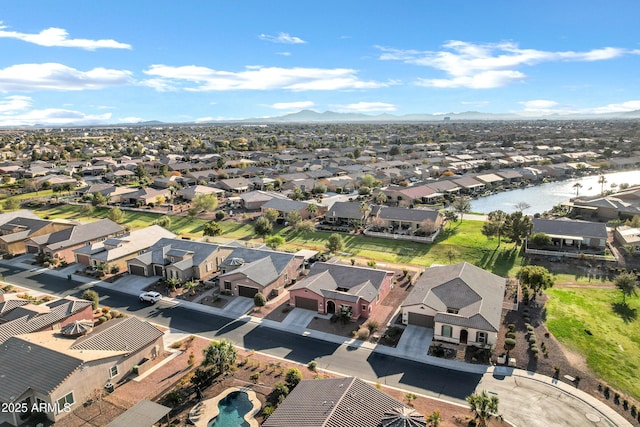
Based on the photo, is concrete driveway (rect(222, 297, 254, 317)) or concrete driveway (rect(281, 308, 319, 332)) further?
concrete driveway (rect(222, 297, 254, 317))

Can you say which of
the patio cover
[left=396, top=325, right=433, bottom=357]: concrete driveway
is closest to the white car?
the patio cover

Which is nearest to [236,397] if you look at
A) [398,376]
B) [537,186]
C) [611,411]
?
[398,376]

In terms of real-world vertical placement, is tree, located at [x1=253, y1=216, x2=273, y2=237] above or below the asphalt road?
above

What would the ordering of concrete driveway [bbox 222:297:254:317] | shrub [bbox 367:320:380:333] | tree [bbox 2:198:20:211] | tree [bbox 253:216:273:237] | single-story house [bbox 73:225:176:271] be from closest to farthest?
shrub [bbox 367:320:380:333]
concrete driveway [bbox 222:297:254:317]
single-story house [bbox 73:225:176:271]
tree [bbox 253:216:273:237]
tree [bbox 2:198:20:211]

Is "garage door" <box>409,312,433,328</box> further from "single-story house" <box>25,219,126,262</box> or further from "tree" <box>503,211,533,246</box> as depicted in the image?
"single-story house" <box>25,219,126,262</box>

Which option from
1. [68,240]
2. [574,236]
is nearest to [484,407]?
[574,236]

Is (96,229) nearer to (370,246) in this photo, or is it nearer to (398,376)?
(370,246)
